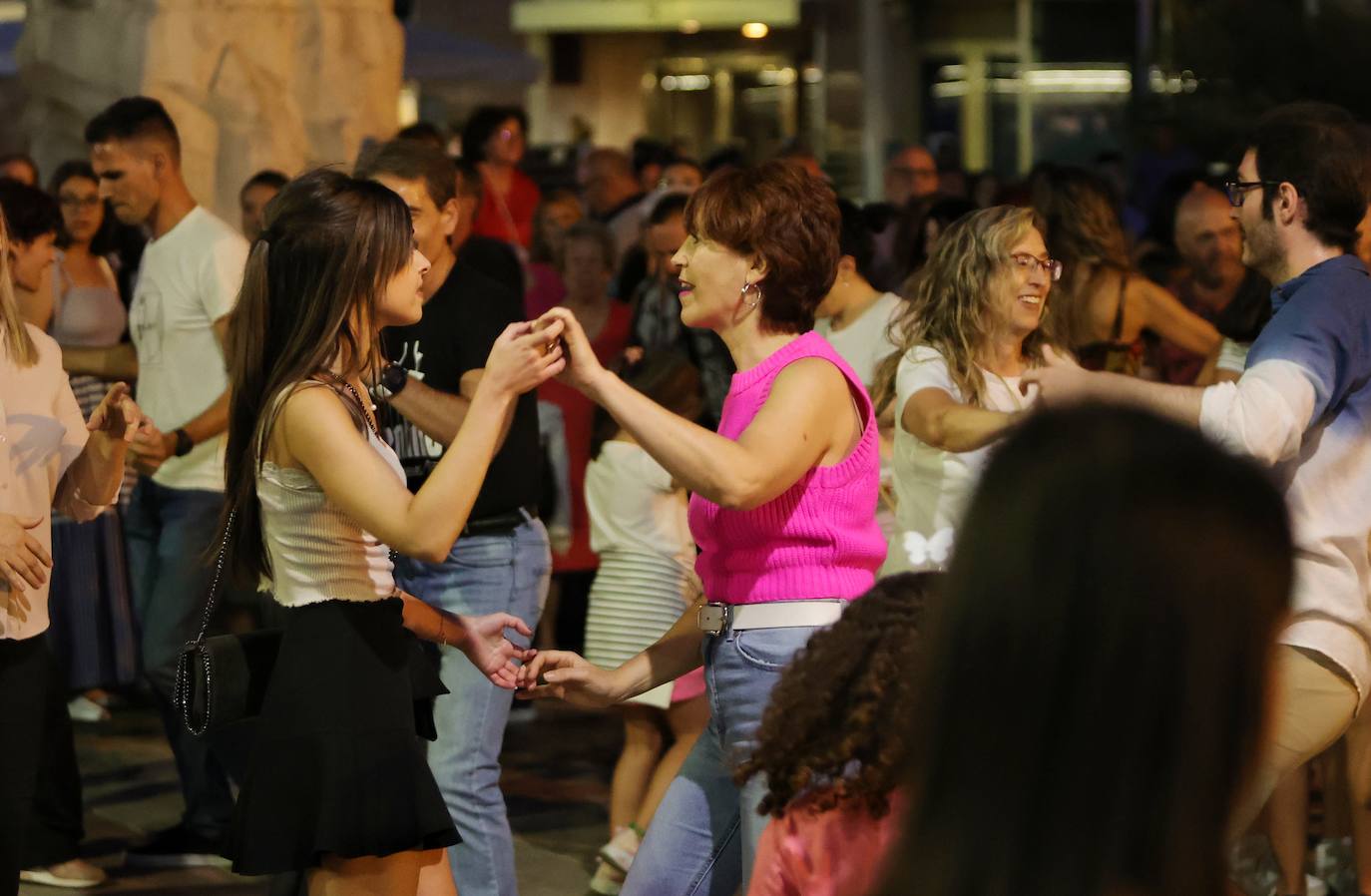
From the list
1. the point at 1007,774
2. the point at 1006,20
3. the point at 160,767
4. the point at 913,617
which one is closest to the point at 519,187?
the point at 160,767

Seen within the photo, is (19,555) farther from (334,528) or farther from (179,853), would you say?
(179,853)

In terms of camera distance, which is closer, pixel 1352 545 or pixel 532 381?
pixel 532 381

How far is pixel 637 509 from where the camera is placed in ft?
20.7

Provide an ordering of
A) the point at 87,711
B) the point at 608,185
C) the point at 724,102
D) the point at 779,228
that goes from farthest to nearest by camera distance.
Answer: the point at 724,102 < the point at 608,185 < the point at 87,711 < the point at 779,228

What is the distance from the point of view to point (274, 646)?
12.0 feet

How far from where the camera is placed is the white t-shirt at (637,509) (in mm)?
6301

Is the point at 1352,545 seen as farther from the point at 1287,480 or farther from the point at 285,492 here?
the point at 285,492

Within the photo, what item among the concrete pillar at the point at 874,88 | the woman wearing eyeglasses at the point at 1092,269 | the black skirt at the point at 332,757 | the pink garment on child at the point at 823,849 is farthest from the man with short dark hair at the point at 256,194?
the concrete pillar at the point at 874,88

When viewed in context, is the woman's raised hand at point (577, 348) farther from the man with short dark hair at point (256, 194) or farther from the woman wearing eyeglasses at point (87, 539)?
the man with short dark hair at point (256, 194)

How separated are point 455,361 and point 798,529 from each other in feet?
5.21

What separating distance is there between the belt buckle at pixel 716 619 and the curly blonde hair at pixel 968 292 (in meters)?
1.46

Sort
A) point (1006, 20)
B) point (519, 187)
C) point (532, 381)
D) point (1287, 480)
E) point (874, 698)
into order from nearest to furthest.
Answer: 1. point (874, 698)
2. point (532, 381)
3. point (1287, 480)
4. point (519, 187)
5. point (1006, 20)

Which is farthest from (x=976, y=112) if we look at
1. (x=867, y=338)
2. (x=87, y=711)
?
(x=867, y=338)

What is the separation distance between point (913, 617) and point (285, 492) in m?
1.48
